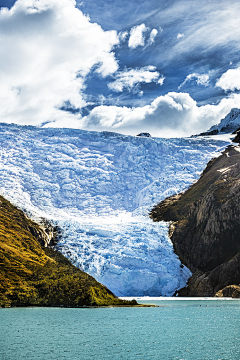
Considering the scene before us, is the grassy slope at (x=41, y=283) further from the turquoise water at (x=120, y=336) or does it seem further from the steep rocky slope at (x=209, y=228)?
the steep rocky slope at (x=209, y=228)

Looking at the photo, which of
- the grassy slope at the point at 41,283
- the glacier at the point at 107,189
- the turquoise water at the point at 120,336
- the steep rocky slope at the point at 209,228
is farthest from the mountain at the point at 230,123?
the turquoise water at the point at 120,336

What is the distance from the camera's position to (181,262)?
94.3 meters

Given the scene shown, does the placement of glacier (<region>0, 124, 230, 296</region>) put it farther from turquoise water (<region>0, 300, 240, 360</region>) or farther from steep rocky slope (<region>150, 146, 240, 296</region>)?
turquoise water (<region>0, 300, 240, 360</region>)

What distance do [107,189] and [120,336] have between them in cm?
8394

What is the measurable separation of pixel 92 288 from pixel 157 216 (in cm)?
4349

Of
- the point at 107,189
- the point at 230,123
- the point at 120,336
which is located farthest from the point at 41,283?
the point at 230,123

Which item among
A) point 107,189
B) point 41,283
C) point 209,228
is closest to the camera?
point 41,283

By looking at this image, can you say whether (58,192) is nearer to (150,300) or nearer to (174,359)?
(150,300)

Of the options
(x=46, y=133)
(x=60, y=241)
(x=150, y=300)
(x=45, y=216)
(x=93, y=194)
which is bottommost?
(x=150, y=300)

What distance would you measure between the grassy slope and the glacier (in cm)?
1260

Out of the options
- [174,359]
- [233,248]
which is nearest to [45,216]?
[233,248]

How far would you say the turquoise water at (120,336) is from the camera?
30219mm

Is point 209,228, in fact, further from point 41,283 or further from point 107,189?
point 41,283

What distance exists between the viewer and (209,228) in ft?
311
